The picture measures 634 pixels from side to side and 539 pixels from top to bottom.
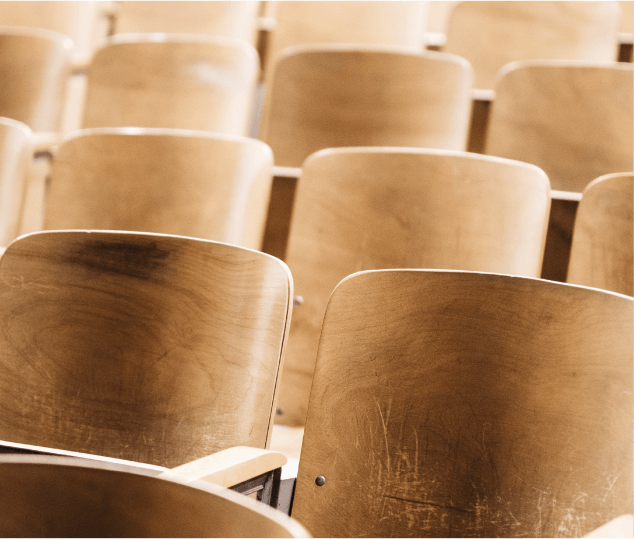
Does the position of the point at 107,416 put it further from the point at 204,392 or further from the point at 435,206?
the point at 435,206

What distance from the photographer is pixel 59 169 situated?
1.25 feet

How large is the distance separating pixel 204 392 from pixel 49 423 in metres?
0.05

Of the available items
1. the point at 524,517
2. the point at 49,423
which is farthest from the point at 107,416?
the point at 524,517

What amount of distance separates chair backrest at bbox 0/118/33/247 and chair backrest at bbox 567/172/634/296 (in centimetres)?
28

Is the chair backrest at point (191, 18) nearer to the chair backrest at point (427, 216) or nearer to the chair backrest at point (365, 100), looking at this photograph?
the chair backrest at point (365, 100)

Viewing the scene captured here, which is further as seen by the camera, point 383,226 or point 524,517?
point 383,226

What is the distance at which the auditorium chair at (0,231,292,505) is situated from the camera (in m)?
0.23

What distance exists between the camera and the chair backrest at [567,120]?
403 millimetres

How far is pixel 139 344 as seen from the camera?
24cm

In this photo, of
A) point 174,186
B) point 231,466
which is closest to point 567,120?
point 174,186

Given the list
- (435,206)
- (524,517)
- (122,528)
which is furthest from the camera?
(435,206)

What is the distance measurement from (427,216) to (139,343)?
0.14 m

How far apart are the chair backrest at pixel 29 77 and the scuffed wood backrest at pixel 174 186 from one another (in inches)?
6.6

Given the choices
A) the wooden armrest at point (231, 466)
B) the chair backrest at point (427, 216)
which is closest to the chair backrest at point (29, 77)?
the chair backrest at point (427, 216)
